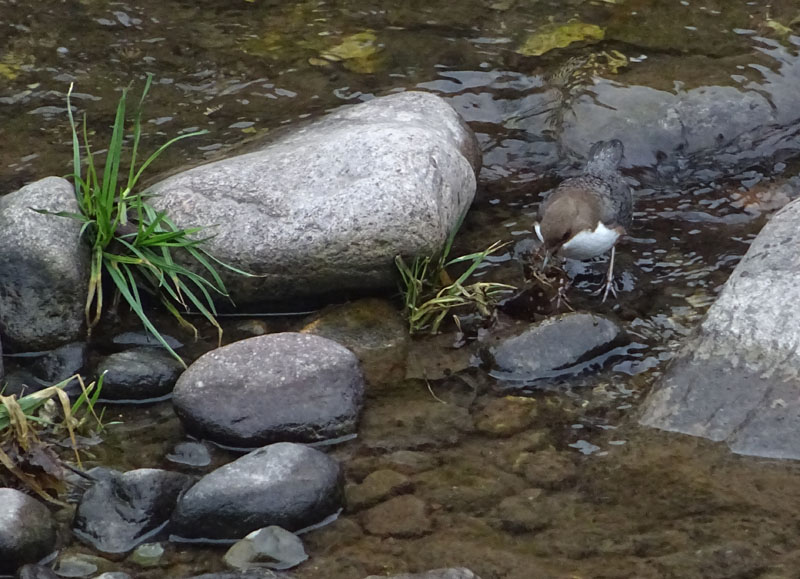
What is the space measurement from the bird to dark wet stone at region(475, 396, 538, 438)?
1074mm

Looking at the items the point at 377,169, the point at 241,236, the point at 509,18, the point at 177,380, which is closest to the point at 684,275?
the point at 377,169

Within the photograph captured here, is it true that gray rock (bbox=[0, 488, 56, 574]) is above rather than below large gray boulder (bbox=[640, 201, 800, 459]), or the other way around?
below

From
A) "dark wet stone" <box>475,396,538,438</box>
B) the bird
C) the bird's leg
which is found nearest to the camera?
"dark wet stone" <box>475,396,538,438</box>

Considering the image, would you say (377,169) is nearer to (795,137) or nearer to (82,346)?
(82,346)

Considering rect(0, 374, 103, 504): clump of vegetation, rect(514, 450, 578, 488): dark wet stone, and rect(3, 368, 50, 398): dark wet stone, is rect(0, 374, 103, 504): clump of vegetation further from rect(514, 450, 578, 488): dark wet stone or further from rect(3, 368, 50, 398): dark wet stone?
rect(514, 450, 578, 488): dark wet stone

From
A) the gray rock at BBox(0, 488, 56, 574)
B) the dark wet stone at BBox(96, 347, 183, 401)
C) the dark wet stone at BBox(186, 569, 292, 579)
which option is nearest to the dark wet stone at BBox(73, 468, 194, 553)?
the gray rock at BBox(0, 488, 56, 574)

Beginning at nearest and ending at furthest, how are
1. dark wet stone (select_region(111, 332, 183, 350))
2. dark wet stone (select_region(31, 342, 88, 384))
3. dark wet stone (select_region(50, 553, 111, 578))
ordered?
dark wet stone (select_region(50, 553, 111, 578)), dark wet stone (select_region(31, 342, 88, 384)), dark wet stone (select_region(111, 332, 183, 350))

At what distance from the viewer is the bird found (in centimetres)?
551

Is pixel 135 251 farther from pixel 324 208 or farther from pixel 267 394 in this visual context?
pixel 267 394

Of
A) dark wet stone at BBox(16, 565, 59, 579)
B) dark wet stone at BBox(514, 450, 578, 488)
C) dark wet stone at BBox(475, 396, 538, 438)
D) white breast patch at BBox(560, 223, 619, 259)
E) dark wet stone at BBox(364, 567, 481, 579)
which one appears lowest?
dark wet stone at BBox(475, 396, 538, 438)

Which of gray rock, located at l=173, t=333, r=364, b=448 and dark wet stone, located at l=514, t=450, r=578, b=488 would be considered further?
gray rock, located at l=173, t=333, r=364, b=448

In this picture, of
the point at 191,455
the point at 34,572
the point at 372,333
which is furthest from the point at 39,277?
the point at 34,572

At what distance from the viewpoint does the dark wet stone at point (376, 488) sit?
4.09m

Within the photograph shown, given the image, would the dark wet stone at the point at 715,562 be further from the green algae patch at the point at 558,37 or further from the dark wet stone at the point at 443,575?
the green algae patch at the point at 558,37
